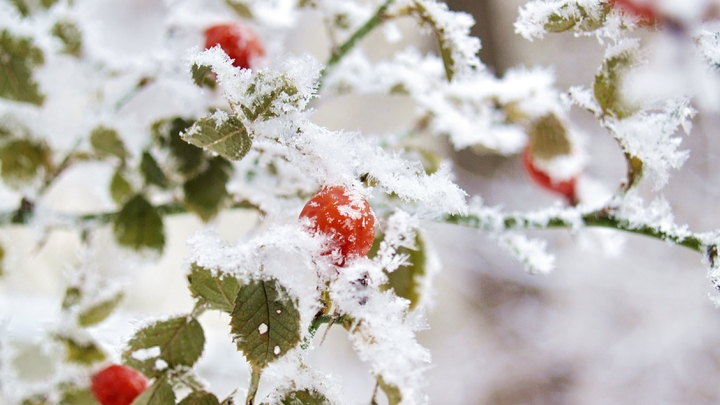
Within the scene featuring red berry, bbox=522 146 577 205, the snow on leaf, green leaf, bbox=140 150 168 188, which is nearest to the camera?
the snow on leaf

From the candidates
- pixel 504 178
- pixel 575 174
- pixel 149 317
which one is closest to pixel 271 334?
pixel 149 317

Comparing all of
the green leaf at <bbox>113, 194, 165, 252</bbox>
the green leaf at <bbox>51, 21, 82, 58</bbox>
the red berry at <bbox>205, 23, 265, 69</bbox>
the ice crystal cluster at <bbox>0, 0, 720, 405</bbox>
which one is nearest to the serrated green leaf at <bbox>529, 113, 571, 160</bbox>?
the ice crystal cluster at <bbox>0, 0, 720, 405</bbox>

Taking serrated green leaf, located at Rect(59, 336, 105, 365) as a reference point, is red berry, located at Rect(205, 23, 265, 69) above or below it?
above

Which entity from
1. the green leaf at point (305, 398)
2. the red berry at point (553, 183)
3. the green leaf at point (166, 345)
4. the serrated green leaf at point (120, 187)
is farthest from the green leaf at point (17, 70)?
the red berry at point (553, 183)

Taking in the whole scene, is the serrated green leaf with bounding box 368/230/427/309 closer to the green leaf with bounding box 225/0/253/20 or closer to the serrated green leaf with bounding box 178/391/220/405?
the serrated green leaf with bounding box 178/391/220/405

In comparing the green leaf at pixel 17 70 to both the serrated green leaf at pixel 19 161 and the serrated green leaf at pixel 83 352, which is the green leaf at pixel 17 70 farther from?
the serrated green leaf at pixel 83 352

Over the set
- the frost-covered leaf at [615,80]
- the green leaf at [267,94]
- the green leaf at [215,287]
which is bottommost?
the green leaf at [215,287]

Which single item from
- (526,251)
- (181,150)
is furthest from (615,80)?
(181,150)
